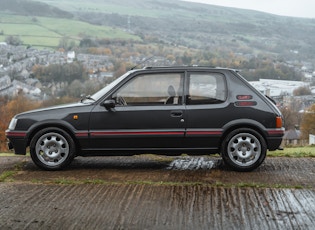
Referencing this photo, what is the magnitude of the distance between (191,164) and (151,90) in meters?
1.53

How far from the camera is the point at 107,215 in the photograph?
5.26m

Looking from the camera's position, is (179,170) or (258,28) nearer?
(179,170)

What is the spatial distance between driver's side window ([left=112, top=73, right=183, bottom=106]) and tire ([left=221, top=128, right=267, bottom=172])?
38.8 inches

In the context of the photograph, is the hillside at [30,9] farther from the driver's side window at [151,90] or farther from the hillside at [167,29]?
the driver's side window at [151,90]

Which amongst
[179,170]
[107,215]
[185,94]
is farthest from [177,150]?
[107,215]

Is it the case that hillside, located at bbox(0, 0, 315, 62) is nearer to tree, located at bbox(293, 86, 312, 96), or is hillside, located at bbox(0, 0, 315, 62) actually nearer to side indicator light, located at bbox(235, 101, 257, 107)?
tree, located at bbox(293, 86, 312, 96)

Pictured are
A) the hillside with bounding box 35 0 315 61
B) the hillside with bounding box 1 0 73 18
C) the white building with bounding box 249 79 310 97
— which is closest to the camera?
the white building with bounding box 249 79 310 97

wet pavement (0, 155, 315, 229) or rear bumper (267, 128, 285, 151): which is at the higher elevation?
rear bumper (267, 128, 285, 151)

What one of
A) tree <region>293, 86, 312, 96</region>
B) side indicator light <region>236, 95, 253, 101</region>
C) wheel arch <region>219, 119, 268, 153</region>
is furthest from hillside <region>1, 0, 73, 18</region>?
wheel arch <region>219, 119, 268, 153</region>

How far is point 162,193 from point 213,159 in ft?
8.90

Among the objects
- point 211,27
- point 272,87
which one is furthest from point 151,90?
point 211,27

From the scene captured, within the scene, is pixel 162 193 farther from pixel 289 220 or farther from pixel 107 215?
pixel 289 220

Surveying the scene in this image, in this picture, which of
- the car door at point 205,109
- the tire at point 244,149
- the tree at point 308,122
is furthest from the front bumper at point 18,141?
the tree at point 308,122

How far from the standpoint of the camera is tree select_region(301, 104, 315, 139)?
56.9m
